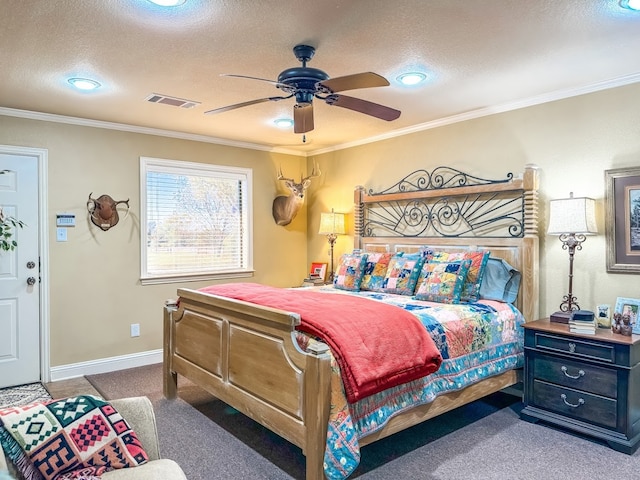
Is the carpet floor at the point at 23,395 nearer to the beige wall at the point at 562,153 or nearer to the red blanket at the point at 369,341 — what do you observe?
the red blanket at the point at 369,341

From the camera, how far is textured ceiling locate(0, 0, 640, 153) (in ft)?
7.30

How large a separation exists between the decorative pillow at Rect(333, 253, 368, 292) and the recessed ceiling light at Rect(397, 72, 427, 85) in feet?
5.63

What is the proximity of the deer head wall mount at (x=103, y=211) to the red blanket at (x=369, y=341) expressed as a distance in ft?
7.70

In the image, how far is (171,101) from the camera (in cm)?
369

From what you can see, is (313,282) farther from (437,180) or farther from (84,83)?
(84,83)

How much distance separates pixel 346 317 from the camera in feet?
8.16

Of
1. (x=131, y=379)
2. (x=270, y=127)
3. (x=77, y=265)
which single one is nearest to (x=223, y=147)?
(x=270, y=127)

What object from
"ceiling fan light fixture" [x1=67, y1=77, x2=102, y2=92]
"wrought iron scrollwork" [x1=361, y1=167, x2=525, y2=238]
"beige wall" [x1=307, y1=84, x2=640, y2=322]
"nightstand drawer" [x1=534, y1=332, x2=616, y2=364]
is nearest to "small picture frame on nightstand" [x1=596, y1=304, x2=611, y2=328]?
"beige wall" [x1=307, y1=84, x2=640, y2=322]

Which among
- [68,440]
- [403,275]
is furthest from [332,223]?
[68,440]

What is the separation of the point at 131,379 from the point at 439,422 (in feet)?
9.14

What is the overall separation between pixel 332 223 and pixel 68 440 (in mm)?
3955

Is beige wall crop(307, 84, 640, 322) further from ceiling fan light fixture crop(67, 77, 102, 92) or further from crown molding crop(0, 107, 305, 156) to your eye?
ceiling fan light fixture crop(67, 77, 102, 92)

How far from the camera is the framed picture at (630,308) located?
2992 mm

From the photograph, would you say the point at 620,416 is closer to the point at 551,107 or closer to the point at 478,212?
the point at 478,212
